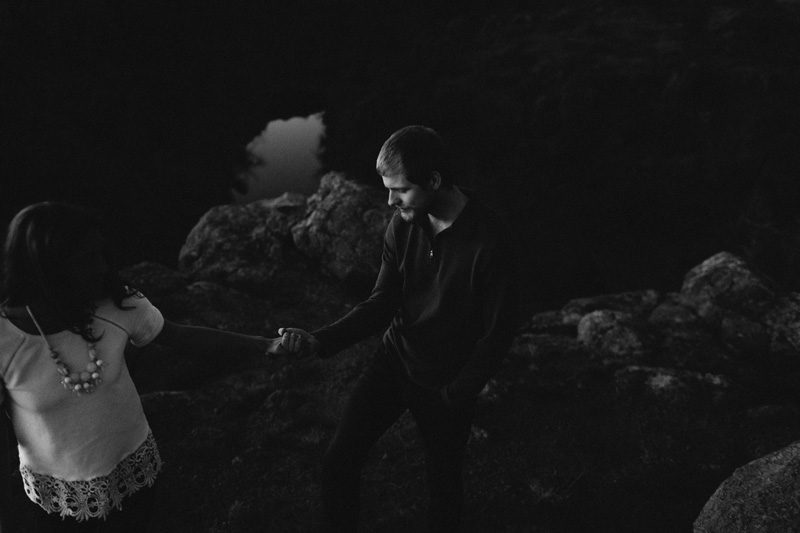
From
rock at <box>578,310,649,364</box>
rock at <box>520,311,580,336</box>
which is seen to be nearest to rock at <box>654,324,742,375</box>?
rock at <box>578,310,649,364</box>

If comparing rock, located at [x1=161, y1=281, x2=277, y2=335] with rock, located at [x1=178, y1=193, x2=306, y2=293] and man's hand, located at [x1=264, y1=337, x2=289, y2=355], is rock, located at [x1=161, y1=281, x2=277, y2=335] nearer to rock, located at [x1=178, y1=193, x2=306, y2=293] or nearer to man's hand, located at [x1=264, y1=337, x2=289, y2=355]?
rock, located at [x1=178, y1=193, x2=306, y2=293]

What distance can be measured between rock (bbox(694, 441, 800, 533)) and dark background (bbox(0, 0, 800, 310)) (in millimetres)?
8699

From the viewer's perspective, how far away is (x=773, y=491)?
9.57 ft

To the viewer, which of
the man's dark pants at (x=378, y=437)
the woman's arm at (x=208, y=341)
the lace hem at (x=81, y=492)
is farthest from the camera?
the man's dark pants at (x=378, y=437)

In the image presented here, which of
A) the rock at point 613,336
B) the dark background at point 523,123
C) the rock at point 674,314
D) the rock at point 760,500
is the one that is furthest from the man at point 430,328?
the dark background at point 523,123

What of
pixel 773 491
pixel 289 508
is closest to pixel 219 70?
pixel 289 508

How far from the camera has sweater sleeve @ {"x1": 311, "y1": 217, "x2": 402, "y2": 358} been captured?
2822mm

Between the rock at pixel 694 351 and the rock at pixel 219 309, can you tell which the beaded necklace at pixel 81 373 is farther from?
the rock at pixel 694 351

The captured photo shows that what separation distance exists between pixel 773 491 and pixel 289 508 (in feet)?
8.51

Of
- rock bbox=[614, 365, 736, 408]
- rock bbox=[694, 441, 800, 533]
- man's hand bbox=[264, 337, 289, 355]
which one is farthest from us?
rock bbox=[614, 365, 736, 408]

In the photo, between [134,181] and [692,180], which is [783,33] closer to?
[692,180]

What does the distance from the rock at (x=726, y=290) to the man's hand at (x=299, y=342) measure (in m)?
4.55

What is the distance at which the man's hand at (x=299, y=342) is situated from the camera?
2709mm

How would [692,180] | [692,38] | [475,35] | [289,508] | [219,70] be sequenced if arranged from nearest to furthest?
1. [289,508]
2. [692,180]
3. [692,38]
4. [219,70]
5. [475,35]
